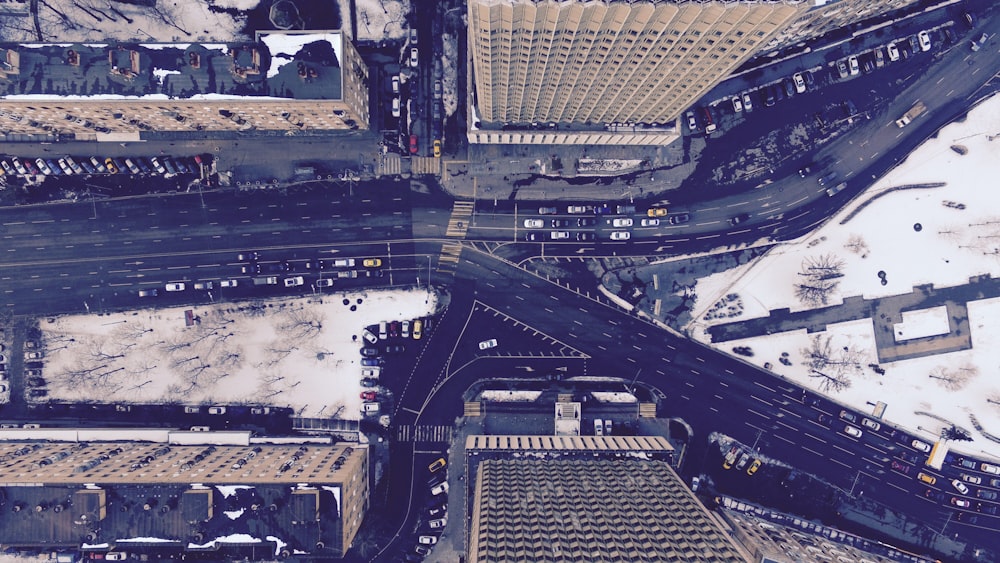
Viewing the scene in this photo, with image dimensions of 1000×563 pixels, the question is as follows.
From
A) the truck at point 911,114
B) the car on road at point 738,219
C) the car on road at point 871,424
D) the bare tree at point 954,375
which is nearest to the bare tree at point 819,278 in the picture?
the car on road at point 738,219

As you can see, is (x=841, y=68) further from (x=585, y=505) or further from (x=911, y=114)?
(x=585, y=505)

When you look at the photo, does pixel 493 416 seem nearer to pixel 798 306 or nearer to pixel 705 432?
pixel 705 432

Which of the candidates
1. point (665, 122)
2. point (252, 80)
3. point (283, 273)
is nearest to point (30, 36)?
point (252, 80)

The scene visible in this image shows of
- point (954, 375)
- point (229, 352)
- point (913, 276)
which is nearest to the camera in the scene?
point (229, 352)

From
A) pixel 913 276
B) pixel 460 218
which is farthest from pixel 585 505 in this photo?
pixel 913 276

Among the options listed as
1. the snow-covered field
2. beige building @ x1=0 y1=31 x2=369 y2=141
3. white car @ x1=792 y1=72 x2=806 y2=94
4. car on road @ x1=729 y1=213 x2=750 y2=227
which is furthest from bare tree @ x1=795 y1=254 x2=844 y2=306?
beige building @ x1=0 y1=31 x2=369 y2=141

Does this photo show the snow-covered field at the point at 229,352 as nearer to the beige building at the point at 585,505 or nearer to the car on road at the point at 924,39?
the beige building at the point at 585,505
